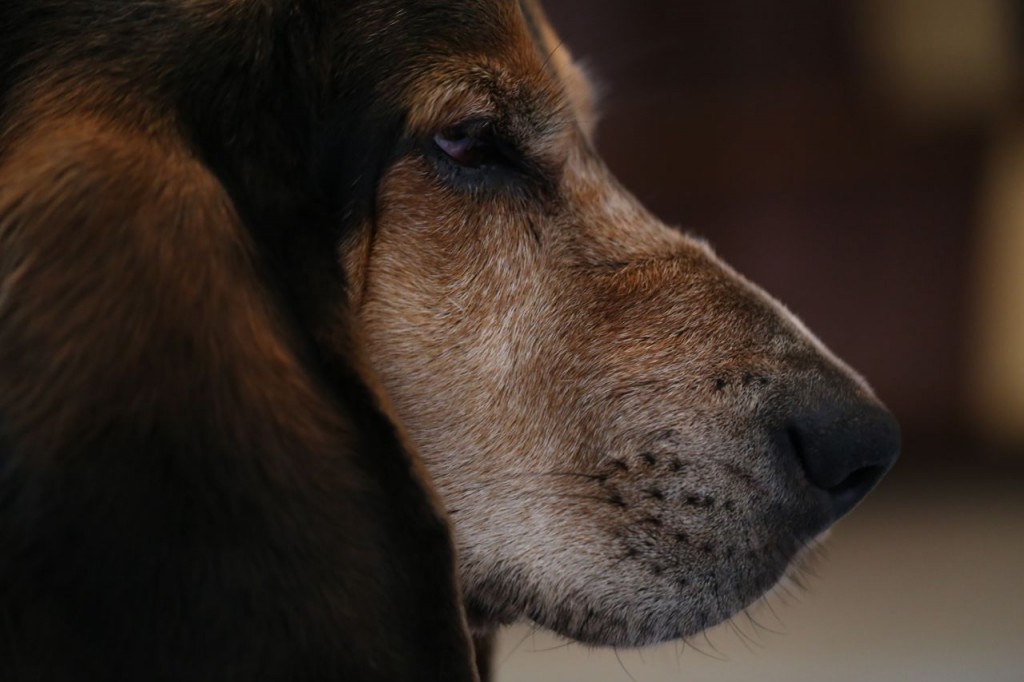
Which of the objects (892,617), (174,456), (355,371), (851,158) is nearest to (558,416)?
(355,371)

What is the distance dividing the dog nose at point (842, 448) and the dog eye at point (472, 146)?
70cm

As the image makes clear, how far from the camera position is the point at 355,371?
6.07 ft

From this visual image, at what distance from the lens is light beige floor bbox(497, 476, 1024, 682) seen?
4.34 meters

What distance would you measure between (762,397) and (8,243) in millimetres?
1210

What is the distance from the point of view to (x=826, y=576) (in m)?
5.45

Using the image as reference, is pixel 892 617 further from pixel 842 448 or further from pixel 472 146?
pixel 472 146

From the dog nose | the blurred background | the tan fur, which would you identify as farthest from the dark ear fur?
the blurred background

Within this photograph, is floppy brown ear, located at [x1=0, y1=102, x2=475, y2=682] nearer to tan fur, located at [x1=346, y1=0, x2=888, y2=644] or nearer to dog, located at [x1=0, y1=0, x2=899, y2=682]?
dog, located at [x1=0, y1=0, x2=899, y2=682]

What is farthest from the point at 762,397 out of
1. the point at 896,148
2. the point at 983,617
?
the point at 896,148

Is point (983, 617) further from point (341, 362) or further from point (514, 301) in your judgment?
point (341, 362)

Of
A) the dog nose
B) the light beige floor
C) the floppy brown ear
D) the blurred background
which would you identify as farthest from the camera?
the blurred background

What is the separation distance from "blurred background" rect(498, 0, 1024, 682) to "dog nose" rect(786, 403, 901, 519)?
4097 millimetres

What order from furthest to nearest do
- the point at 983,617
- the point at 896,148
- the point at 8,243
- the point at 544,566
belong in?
the point at 896,148, the point at 983,617, the point at 544,566, the point at 8,243

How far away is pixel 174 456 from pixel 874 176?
5.48 metres
